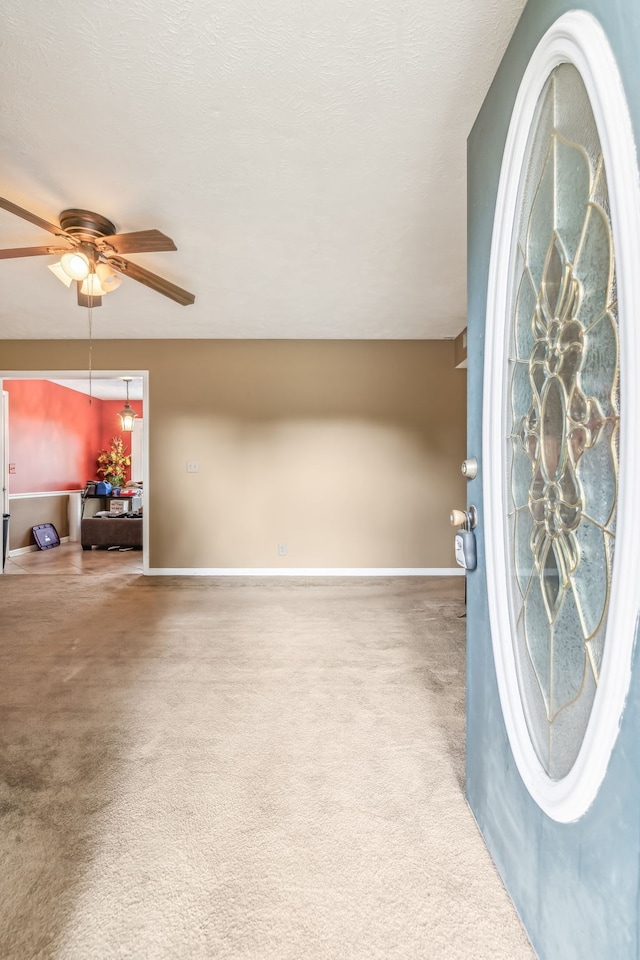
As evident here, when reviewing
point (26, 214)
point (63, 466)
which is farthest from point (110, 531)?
point (26, 214)

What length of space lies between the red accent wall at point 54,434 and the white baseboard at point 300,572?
9.38 ft

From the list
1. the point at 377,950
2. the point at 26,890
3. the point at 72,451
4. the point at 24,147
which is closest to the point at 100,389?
the point at 72,451

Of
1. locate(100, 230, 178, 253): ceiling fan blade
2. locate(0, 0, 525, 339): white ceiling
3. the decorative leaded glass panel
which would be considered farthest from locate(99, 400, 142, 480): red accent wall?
the decorative leaded glass panel

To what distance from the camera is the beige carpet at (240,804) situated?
1.06m

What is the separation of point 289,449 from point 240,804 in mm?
3623

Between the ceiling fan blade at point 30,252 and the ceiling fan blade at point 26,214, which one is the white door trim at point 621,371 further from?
the ceiling fan blade at point 30,252

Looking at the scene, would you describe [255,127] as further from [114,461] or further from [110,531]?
[114,461]

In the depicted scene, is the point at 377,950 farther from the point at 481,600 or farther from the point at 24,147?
the point at 24,147

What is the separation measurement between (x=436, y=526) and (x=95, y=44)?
426 cm

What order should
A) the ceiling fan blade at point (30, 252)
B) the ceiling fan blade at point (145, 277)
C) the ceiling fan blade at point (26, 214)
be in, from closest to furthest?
the ceiling fan blade at point (26, 214) → the ceiling fan blade at point (30, 252) → the ceiling fan blade at point (145, 277)

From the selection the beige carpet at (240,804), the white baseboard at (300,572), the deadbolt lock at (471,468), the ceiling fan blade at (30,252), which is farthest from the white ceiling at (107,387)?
the deadbolt lock at (471,468)

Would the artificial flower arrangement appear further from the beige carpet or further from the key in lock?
the key in lock

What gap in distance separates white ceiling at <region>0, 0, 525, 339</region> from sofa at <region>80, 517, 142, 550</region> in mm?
3773

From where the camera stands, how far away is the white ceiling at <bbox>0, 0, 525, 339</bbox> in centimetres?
140
